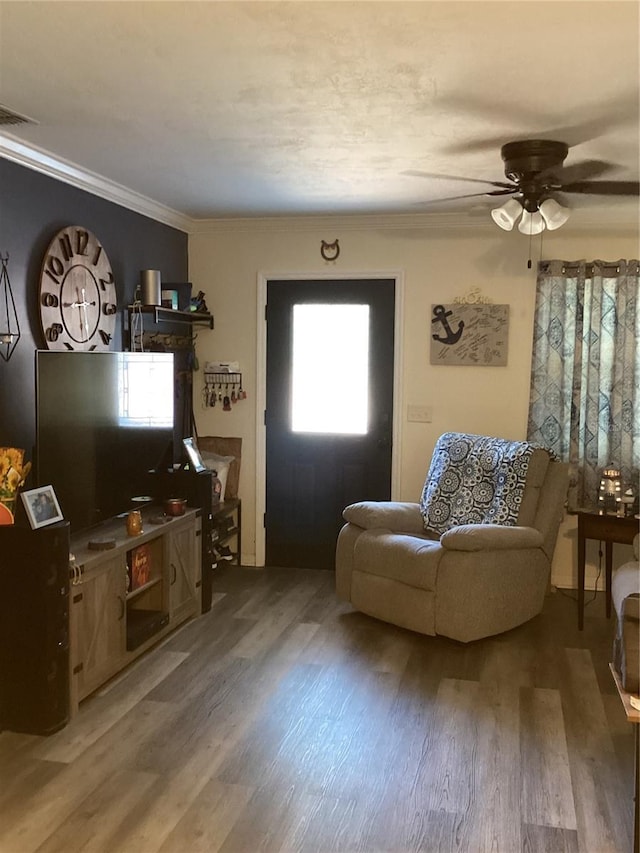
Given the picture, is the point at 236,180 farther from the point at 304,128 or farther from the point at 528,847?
the point at 528,847

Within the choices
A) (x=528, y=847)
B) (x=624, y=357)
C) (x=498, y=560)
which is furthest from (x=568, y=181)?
(x=528, y=847)

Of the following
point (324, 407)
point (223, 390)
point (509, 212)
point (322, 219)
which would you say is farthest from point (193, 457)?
point (509, 212)

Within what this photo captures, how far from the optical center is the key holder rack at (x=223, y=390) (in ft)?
18.6

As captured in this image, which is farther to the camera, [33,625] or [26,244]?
[26,244]

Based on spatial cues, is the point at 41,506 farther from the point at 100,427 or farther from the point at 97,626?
the point at 100,427

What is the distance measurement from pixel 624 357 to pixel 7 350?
3.57 m

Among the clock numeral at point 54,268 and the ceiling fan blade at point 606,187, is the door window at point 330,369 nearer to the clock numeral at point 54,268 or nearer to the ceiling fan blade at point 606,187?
the clock numeral at point 54,268

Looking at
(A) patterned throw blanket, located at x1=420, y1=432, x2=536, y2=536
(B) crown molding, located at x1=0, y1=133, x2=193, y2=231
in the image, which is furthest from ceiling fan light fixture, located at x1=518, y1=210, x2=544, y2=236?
(B) crown molding, located at x1=0, y1=133, x2=193, y2=231

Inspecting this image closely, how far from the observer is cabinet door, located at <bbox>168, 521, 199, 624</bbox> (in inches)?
168

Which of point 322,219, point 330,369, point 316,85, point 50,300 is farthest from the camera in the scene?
point 330,369

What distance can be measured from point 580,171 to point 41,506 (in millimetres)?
2988

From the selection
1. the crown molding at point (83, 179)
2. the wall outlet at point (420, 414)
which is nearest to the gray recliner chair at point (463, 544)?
the wall outlet at point (420, 414)

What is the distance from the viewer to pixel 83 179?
161 inches

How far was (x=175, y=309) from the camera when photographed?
498 cm
